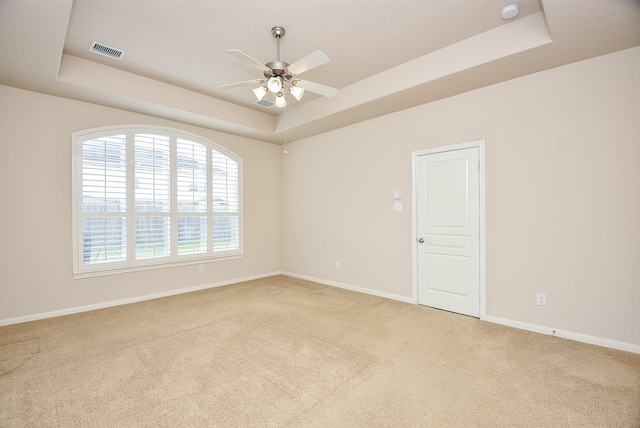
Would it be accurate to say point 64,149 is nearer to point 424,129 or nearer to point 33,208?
point 33,208

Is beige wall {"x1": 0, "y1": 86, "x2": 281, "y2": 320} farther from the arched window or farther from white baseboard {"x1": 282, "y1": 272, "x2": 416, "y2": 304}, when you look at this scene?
white baseboard {"x1": 282, "y1": 272, "x2": 416, "y2": 304}

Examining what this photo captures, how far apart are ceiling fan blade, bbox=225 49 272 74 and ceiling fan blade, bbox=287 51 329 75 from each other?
0.72 ft

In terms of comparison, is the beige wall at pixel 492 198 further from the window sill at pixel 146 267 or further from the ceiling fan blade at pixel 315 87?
the ceiling fan blade at pixel 315 87

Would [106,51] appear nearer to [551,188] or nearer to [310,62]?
[310,62]

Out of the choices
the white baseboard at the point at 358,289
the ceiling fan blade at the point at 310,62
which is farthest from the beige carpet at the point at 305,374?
the ceiling fan blade at the point at 310,62

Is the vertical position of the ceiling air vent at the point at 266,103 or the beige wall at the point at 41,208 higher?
the ceiling air vent at the point at 266,103

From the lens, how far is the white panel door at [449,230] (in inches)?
143

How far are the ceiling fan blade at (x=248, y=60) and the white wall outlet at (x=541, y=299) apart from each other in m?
3.58

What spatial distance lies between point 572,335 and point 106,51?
5.73 m

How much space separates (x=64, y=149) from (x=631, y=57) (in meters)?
6.31

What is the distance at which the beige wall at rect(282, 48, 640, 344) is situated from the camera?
2.73 m

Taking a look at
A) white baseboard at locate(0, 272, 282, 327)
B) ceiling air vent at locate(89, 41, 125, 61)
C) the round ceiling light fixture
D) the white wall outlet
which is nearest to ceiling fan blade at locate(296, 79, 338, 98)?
the round ceiling light fixture

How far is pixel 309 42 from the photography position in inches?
121

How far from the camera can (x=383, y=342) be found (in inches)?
115
